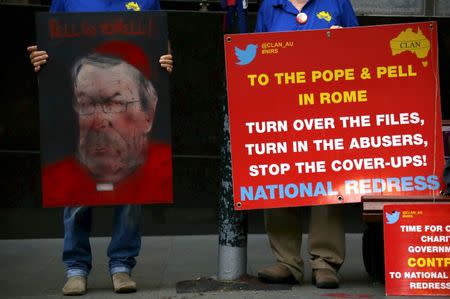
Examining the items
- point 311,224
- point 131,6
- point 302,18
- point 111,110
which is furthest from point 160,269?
point 302,18

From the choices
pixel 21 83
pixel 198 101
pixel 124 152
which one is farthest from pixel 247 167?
pixel 21 83

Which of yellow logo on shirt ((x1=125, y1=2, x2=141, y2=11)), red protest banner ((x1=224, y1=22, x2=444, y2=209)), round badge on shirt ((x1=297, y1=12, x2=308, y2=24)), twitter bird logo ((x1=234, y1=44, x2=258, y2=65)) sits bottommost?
red protest banner ((x1=224, y1=22, x2=444, y2=209))

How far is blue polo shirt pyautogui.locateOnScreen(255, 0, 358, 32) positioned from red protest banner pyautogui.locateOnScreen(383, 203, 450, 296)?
1.22m

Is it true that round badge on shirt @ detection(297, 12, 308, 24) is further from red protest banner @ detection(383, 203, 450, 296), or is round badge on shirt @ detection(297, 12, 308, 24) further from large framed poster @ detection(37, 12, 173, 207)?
red protest banner @ detection(383, 203, 450, 296)

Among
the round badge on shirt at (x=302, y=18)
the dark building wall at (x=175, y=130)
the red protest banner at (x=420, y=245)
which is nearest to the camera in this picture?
the red protest banner at (x=420, y=245)

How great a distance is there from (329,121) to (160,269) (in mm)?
1728

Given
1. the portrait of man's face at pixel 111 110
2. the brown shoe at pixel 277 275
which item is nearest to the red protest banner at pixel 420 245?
the brown shoe at pixel 277 275

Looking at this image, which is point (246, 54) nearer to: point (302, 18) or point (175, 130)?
point (302, 18)

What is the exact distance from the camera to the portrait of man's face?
5.68 meters

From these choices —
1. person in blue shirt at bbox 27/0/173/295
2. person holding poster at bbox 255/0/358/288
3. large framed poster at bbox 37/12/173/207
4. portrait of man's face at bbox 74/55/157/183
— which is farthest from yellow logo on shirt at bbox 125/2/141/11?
person holding poster at bbox 255/0/358/288

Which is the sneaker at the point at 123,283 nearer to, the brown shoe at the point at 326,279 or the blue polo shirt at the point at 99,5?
the brown shoe at the point at 326,279

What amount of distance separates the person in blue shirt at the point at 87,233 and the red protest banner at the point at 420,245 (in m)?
1.51

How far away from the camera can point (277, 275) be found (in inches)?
235

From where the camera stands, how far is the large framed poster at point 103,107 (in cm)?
566
